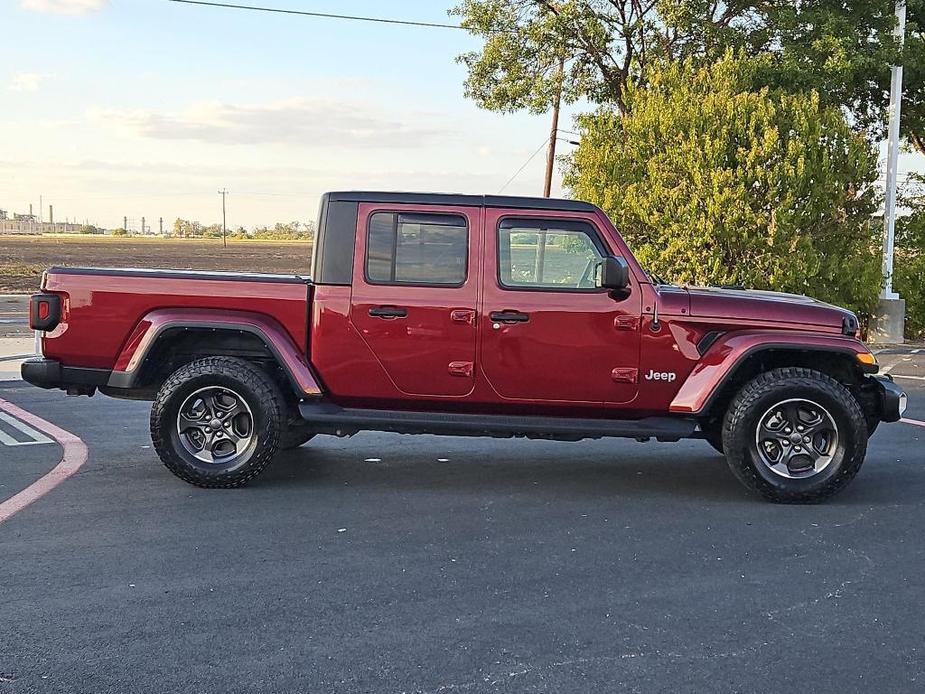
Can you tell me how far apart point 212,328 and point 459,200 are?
1.89 metres

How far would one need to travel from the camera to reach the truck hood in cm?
612

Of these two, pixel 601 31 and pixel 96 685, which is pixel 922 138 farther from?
pixel 96 685

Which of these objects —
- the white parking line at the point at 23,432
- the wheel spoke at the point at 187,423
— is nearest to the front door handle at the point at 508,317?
the wheel spoke at the point at 187,423

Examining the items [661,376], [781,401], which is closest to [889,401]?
[781,401]

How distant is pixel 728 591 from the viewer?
4418 mm

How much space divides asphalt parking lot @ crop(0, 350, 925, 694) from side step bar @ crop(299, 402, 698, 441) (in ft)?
1.44

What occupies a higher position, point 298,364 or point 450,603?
point 298,364

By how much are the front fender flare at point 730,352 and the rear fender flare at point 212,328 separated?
248 cm

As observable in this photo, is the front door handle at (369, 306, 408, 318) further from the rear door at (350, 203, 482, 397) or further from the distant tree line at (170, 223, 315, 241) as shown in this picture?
the distant tree line at (170, 223, 315, 241)

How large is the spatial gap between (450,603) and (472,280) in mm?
2583

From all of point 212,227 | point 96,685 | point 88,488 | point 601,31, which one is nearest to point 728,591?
point 96,685

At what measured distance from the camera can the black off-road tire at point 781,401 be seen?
6.02 m

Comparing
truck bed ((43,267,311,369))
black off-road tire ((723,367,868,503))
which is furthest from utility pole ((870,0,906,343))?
truck bed ((43,267,311,369))

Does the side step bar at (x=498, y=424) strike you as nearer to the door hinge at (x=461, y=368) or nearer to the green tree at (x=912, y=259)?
the door hinge at (x=461, y=368)
